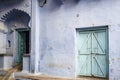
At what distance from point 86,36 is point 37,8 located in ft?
7.83

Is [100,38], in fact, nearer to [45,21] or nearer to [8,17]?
[45,21]

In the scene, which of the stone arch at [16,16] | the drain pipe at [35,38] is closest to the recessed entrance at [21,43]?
the stone arch at [16,16]

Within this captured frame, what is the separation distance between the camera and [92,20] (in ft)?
18.0

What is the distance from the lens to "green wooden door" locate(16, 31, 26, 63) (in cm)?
768

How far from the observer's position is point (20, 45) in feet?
25.4

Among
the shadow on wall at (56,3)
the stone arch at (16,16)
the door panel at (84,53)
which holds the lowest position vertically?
the door panel at (84,53)

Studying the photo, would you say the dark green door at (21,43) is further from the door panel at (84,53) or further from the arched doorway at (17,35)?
the door panel at (84,53)

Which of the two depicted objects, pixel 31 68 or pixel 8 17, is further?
pixel 8 17

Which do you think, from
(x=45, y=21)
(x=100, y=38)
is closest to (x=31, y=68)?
(x=45, y=21)

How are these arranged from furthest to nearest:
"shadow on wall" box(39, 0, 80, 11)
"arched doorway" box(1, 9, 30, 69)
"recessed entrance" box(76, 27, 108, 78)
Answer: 1. "arched doorway" box(1, 9, 30, 69)
2. "shadow on wall" box(39, 0, 80, 11)
3. "recessed entrance" box(76, 27, 108, 78)

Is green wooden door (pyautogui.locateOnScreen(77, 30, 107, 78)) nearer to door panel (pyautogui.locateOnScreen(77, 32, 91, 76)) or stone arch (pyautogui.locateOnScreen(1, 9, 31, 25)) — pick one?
door panel (pyautogui.locateOnScreen(77, 32, 91, 76))

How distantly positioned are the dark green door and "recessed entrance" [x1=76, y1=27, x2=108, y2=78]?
2979mm

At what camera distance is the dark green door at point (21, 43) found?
302 inches

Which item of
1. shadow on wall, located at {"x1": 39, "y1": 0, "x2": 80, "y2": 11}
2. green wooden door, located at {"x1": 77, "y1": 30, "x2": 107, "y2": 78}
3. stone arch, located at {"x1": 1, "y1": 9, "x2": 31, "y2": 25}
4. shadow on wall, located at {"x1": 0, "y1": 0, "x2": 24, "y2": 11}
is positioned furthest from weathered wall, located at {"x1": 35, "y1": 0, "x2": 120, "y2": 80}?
shadow on wall, located at {"x1": 0, "y1": 0, "x2": 24, "y2": 11}
